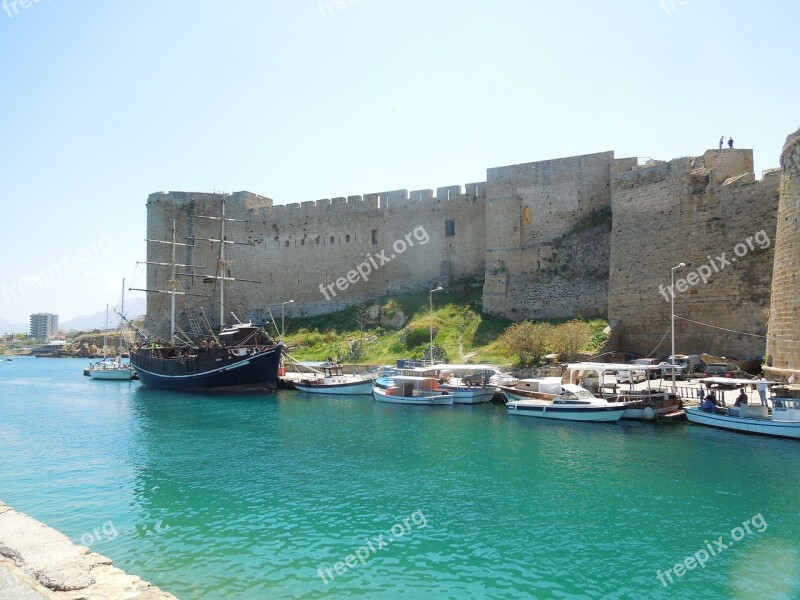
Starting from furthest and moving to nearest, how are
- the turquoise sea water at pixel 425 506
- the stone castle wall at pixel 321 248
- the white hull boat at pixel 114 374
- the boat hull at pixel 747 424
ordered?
the white hull boat at pixel 114 374 < the stone castle wall at pixel 321 248 < the boat hull at pixel 747 424 < the turquoise sea water at pixel 425 506

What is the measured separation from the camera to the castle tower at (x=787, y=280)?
14.1 m

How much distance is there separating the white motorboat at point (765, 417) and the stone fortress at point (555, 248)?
41.7 inches

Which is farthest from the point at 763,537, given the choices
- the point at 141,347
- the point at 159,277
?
the point at 159,277

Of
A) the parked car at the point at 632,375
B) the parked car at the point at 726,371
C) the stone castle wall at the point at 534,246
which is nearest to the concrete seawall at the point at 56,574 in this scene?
the parked car at the point at 632,375

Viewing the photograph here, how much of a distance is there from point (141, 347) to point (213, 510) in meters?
26.1

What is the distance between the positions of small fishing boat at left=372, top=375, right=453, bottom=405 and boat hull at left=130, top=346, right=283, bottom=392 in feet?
19.5

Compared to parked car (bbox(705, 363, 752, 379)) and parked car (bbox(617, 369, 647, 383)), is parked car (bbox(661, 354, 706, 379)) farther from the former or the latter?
parked car (bbox(617, 369, 647, 383))

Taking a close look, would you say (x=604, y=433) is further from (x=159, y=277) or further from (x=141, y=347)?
(x=159, y=277)

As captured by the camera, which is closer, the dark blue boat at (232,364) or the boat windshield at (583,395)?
the boat windshield at (583,395)

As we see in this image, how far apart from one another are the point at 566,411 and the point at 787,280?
6497mm

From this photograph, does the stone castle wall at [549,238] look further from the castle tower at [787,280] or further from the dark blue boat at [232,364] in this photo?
the dark blue boat at [232,364]

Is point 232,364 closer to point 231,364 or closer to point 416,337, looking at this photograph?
point 231,364

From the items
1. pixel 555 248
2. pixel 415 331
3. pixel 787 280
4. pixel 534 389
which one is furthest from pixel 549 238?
pixel 787 280

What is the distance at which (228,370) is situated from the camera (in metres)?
25.7
